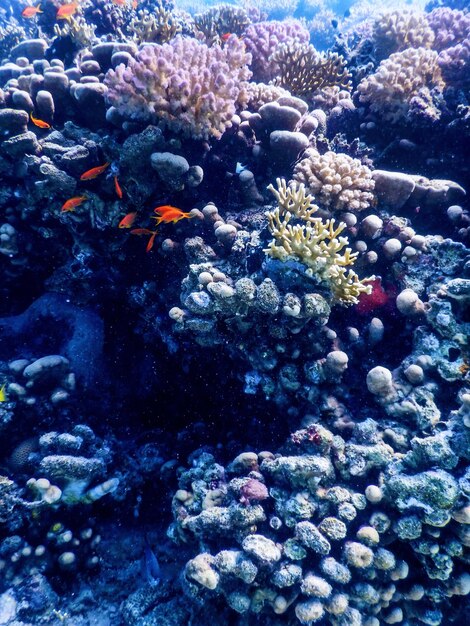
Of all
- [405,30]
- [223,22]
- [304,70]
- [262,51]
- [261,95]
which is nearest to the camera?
[261,95]

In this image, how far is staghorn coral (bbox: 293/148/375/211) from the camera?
3451 millimetres

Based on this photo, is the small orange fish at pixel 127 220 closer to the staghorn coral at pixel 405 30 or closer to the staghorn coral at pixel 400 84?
the staghorn coral at pixel 400 84

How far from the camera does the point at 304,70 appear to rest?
5.16 m

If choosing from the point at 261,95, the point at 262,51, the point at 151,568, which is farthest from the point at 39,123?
the point at 151,568

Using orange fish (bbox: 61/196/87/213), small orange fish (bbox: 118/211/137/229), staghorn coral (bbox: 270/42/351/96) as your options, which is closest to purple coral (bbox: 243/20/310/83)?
staghorn coral (bbox: 270/42/351/96)

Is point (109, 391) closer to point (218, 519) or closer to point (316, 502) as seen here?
point (218, 519)

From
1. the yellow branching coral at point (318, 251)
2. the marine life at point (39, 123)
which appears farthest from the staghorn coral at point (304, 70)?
the marine life at point (39, 123)

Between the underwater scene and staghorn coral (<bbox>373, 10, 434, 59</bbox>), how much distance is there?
1.94m

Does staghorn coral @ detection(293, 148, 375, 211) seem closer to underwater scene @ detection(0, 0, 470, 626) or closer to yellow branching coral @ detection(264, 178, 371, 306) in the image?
underwater scene @ detection(0, 0, 470, 626)

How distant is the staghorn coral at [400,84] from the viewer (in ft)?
15.0

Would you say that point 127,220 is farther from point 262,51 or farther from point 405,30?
point 405,30

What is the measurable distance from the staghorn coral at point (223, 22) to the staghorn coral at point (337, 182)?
5.82 m

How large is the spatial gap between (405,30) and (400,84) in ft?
9.22

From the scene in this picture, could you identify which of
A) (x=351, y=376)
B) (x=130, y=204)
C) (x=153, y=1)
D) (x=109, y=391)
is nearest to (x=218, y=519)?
(x=351, y=376)
